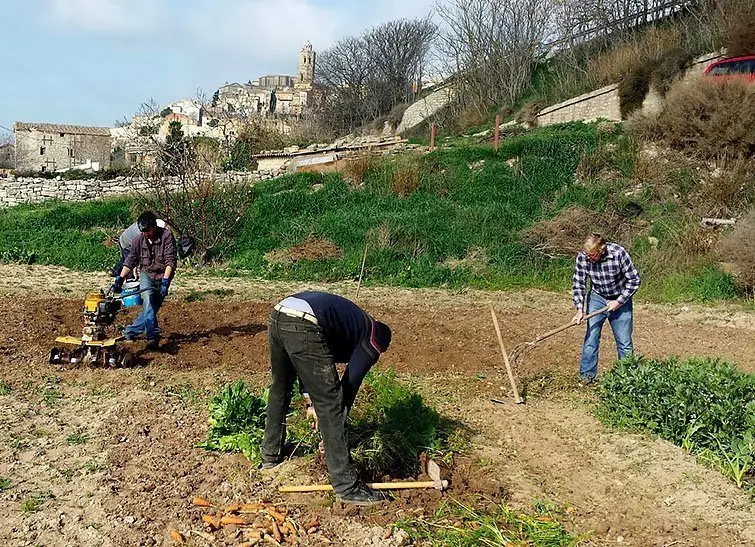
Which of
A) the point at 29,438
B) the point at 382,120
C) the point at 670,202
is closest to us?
the point at 29,438

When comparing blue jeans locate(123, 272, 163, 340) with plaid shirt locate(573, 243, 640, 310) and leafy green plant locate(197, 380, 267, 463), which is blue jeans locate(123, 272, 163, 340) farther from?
plaid shirt locate(573, 243, 640, 310)

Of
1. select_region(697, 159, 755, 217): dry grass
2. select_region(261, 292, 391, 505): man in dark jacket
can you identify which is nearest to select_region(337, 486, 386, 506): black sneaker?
select_region(261, 292, 391, 505): man in dark jacket

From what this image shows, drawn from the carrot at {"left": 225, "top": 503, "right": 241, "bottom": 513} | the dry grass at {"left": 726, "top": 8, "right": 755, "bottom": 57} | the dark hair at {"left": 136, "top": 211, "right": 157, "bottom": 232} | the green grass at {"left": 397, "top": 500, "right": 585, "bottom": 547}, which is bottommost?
the green grass at {"left": 397, "top": 500, "right": 585, "bottom": 547}

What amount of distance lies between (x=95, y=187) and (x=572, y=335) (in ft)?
62.0

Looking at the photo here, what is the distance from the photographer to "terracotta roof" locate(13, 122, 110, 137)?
57.9m

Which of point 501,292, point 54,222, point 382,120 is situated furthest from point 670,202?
point 382,120

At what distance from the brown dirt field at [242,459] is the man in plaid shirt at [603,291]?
0.52m

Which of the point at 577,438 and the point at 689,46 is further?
the point at 689,46

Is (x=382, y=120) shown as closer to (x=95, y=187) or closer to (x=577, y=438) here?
(x=95, y=187)

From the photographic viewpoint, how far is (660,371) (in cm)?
591

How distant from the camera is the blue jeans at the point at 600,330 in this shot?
281 inches

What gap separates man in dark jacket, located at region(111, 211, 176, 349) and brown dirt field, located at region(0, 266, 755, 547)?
0.31 m

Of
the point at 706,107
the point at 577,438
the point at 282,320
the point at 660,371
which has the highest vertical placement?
the point at 706,107

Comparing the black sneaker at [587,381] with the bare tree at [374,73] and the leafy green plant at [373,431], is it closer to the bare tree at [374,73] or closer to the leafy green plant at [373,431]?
the leafy green plant at [373,431]
